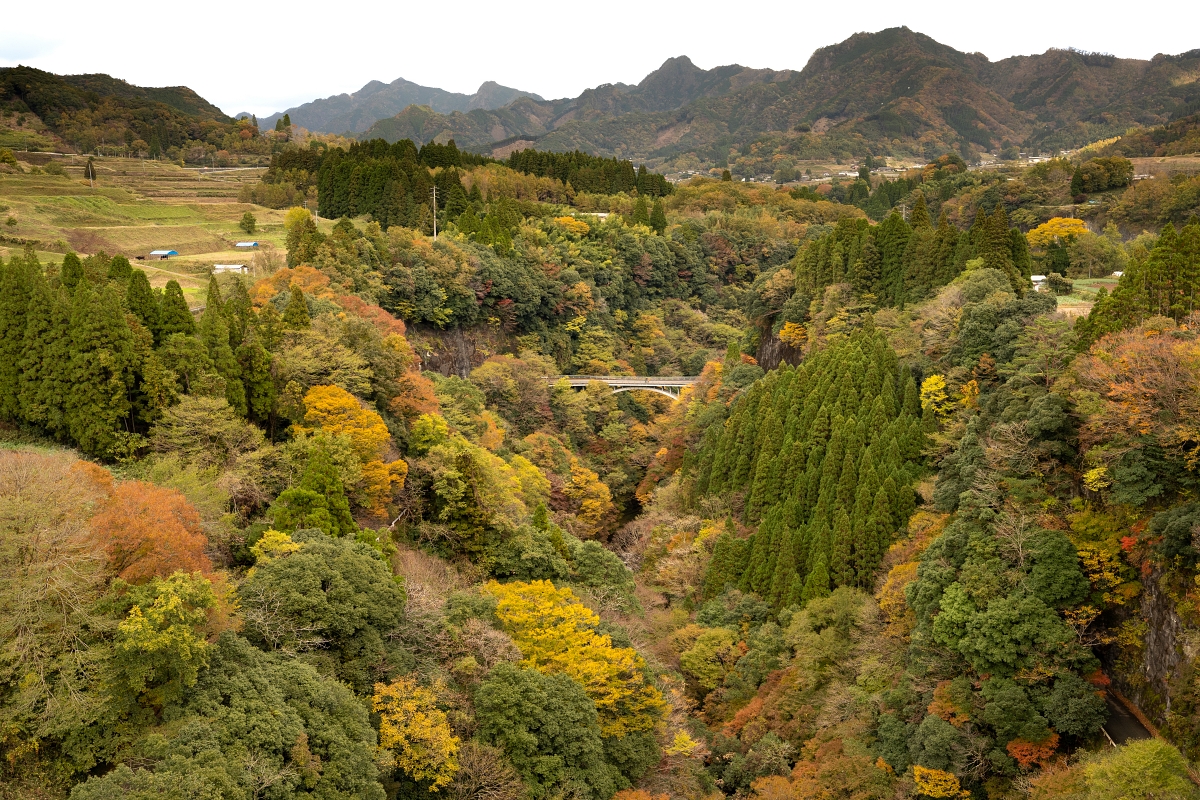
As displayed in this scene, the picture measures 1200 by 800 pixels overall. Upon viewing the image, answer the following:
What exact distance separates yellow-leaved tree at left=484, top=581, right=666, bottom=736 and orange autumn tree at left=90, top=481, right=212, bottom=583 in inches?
422

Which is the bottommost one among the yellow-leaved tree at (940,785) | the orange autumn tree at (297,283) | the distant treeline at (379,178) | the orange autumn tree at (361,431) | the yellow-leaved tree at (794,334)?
the yellow-leaved tree at (940,785)

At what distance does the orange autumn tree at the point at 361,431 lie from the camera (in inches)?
1394

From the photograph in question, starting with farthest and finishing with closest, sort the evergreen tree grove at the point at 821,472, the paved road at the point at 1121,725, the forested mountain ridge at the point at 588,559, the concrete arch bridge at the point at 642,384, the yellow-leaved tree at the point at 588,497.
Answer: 1. the concrete arch bridge at the point at 642,384
2. the yellow-leaved tree at the point at 588,497
3. the evergreen tree grove at the point at 821,472
4. the paved road at the point at 1121,725
5. the forested mountain ridge at the point at 588,559

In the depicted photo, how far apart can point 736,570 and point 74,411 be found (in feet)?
96.8

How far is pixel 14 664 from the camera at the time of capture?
1884cm

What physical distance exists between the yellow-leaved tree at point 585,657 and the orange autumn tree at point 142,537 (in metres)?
10.7

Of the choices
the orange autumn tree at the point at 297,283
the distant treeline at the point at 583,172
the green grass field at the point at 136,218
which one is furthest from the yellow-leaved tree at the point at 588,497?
the distant treeline at the point at 583,172

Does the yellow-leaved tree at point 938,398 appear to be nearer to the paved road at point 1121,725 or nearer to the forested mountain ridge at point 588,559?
the forested mountain ridge at point 588,559

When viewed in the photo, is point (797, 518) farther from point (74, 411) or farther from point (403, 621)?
point (74, 411)

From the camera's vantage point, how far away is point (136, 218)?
69062 mm

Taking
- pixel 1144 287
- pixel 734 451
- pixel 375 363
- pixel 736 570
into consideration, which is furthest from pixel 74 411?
pixel 1144 287

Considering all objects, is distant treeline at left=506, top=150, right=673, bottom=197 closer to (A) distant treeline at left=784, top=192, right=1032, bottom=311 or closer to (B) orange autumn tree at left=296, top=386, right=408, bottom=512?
(A) distant treeline at left=784, top=192, right=1032, bottom=311

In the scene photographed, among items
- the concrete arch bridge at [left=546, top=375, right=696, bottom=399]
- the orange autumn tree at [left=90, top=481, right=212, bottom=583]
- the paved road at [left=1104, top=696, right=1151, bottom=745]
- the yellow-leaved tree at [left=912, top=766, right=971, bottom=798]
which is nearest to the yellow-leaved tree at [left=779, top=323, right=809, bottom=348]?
the concrete arch bridge at [left=546, top=375, right=696, bottom=399]

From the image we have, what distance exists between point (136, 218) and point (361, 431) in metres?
44.3
